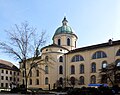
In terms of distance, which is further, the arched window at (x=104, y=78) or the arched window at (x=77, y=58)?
the arched window at (x=77, y=58)

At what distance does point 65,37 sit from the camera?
3068 inches

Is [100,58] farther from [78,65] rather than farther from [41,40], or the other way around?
[41,40]

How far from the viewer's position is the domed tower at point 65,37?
255 ft

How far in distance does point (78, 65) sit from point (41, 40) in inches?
895

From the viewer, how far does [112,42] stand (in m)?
63.3

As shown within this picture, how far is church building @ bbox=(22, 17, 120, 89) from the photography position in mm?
61388

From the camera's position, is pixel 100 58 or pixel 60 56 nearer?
pixel 100 58

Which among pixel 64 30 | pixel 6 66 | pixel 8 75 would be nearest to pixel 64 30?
pixel 64 30

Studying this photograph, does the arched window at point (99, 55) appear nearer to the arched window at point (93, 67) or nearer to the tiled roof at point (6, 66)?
the arched window at point (93, 67)

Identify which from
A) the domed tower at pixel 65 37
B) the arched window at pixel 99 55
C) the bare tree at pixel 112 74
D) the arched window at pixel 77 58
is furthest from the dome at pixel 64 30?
the bare tree at pixel 112 74

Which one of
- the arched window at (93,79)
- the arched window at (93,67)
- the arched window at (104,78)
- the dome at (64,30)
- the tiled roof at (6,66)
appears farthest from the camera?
the tiled roof at (6,66)

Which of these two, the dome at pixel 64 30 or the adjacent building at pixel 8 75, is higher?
the dome at pixel 64 30

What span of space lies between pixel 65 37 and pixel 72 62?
1117cm

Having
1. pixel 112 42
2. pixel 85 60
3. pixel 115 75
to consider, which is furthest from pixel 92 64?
pixel 115 75
